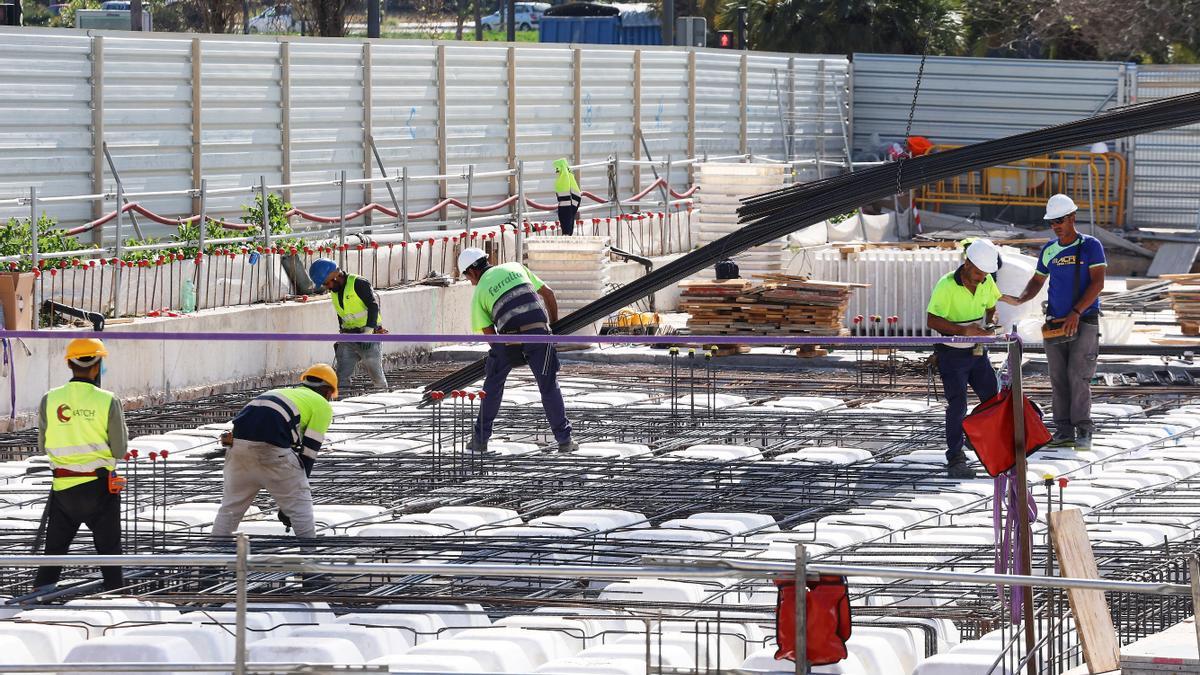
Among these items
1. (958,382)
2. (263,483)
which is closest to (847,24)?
(958,382)

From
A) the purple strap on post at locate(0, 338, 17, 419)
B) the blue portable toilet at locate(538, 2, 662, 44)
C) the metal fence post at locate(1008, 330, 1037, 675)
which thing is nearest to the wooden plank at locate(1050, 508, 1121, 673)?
the metal fence post at locate(1008, 330, 1037, 675)

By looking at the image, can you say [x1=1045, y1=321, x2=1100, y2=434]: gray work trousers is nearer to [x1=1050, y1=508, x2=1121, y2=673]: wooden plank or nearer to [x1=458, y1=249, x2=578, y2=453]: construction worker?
[x1=458, y1=249, x2=578, y2=453]: construction worker

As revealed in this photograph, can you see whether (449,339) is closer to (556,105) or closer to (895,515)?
(895,515)

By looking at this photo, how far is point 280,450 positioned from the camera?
35.6ft

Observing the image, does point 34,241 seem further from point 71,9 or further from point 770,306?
point 71,9

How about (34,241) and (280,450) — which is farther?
(34,241)

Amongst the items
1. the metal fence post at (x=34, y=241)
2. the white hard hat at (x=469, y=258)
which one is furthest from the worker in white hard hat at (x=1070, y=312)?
the metal fence post at (x=34, y=241)

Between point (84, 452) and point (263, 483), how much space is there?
1166 mm

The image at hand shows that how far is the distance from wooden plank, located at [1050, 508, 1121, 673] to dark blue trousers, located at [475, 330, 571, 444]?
21.2ft

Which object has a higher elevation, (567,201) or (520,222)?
(567,201)

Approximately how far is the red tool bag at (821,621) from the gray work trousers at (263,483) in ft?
13.7

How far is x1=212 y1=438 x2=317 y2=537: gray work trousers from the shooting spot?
10844mm

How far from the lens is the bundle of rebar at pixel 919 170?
459 inches

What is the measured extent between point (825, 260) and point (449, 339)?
12699 millimetres
